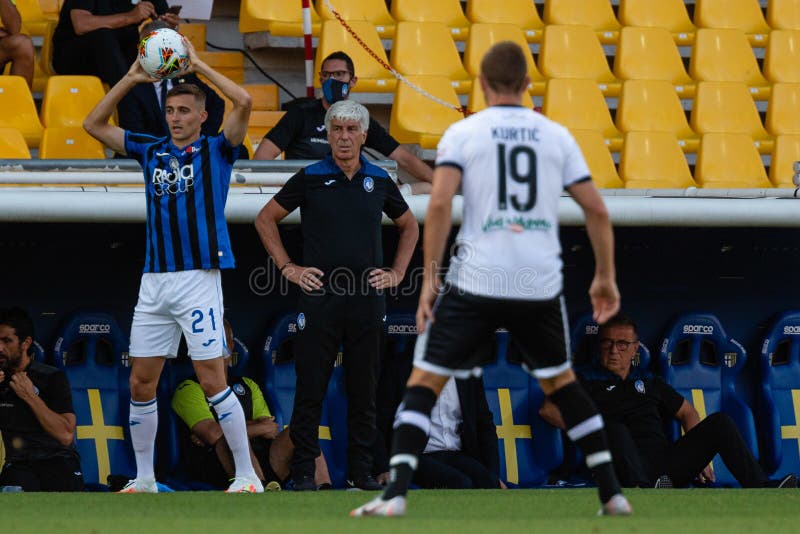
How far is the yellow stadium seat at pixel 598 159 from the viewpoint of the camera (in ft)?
29.4

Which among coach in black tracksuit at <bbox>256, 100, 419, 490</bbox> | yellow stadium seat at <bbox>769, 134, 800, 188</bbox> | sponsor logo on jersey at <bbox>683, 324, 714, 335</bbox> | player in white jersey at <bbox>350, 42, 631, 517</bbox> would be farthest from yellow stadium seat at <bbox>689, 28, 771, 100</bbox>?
player in white jersey at <bbox>350, 42, 631, 517</bbox>

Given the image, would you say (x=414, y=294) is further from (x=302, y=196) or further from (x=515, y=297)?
(x=515, y=297)

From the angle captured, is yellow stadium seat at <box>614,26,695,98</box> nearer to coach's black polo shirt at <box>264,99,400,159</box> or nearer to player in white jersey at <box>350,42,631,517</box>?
coach's black polo shirt at <box>264,99,400,159</box>

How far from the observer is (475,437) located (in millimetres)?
7535

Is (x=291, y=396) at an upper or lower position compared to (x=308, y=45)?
lower

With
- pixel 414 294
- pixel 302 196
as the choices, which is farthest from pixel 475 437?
pixel 302 196

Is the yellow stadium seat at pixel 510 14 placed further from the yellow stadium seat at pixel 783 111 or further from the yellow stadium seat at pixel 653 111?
the yellow stadium seat at pixel 783 111

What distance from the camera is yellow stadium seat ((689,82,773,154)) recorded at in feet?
32.5

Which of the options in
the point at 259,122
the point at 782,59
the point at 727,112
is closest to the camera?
the point at 259,122

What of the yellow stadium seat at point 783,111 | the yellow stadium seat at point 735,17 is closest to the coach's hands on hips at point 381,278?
the yellow stadium seat at point 783,111

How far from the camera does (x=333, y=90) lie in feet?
24.6

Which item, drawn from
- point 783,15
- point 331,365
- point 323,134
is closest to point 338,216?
point 331,365

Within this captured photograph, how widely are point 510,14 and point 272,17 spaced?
189 centimetres

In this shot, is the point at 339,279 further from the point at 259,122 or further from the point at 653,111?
the point at 653,111
